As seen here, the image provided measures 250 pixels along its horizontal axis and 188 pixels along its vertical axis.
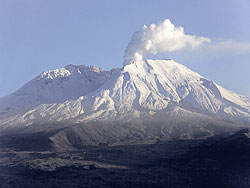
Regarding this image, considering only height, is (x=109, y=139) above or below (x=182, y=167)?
above

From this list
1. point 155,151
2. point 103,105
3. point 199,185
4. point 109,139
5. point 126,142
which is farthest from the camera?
point 103,105

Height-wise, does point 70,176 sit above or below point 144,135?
below

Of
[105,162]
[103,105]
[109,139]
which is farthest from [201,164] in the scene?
[103,105]

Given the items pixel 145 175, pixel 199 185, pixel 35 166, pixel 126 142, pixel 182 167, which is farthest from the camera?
pixel 126 142

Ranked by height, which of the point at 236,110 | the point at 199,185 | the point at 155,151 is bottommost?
the point at 199,185

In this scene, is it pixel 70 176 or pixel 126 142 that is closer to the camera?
pixel 70 176

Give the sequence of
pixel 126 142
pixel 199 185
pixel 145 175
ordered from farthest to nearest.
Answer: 1. pixel 126 142
2. pixel 145 175
3. pixel 199 185

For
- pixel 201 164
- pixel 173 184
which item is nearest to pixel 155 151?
pixel 201 164

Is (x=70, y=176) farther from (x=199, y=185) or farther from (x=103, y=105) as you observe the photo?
(x=103, y=105)

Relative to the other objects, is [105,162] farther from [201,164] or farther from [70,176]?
[201,164]
